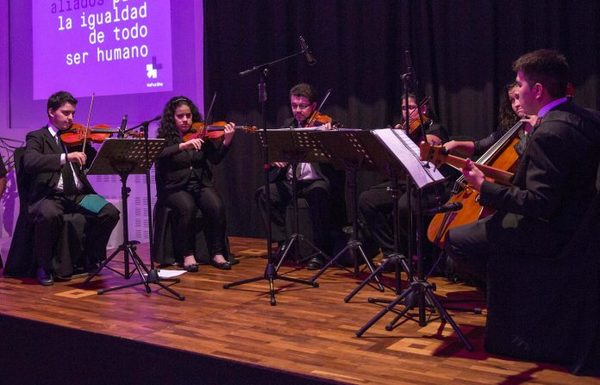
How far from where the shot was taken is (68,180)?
4.77 m

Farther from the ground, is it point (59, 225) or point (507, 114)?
point (507, 114)

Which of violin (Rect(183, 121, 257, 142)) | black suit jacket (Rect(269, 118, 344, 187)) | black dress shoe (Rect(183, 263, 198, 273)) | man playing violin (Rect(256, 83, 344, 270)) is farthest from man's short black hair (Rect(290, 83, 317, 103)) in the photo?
black dress shoe (Rect(183, 263, 198, 273))

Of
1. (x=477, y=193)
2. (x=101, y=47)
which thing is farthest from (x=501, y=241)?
(x=101, y=47)

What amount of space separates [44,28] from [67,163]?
3.19 metres

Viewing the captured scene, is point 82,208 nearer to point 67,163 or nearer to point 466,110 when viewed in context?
point 67,163

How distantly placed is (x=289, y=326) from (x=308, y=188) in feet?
5.99

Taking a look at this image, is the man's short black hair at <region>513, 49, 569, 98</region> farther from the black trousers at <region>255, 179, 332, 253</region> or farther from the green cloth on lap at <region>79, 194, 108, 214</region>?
the green cloth on lap at <region>79, 194, 108, 214</region>

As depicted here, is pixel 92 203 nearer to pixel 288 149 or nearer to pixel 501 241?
pixel 288 149

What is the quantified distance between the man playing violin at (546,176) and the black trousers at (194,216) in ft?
8.37

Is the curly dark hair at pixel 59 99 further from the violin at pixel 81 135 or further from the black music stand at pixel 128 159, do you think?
the black music stand at pixel 128 159

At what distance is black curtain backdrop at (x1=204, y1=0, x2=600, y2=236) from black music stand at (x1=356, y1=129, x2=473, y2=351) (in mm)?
1916

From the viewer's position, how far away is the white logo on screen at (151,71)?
656 cm

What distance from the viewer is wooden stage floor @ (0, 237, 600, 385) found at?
8.89 ft

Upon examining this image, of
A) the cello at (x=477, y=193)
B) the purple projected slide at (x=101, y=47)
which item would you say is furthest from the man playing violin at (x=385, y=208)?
the purple projected slide at (x=101, y=47)
